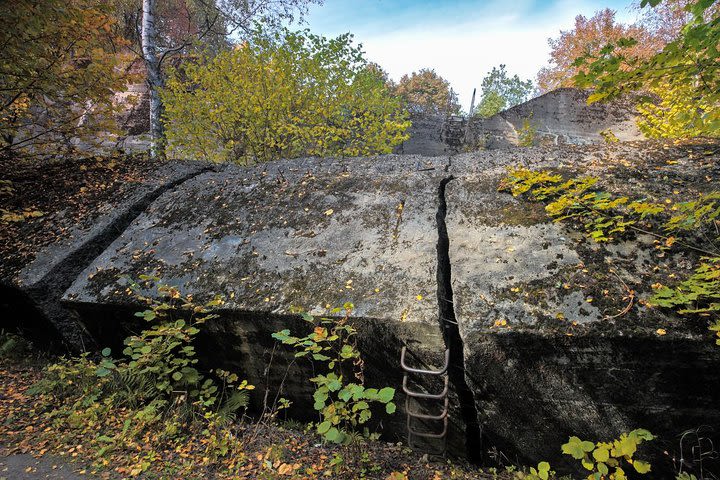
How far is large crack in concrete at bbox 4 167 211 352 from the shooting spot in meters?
2.94

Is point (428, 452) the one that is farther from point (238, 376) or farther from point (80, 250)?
point (80, 250)

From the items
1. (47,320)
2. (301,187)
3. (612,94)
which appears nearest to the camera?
(612,94)

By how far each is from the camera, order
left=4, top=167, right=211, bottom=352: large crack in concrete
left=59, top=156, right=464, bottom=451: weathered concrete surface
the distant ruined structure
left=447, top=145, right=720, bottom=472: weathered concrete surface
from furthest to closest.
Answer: the distant ruined structure, left=4, top=167, right=211, bottom=352: large crack in concrete, left=59, top=156, right=464, bottom=451: weathered concrete surface, left=447, top=145, right=720, bottom=472: weathered concrete surface

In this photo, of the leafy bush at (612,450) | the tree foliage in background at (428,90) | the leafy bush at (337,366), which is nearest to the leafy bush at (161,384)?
the leafy bush at (337,366)

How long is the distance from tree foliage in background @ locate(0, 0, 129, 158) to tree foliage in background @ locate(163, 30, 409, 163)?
2025mm

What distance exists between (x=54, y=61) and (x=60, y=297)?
264 cm

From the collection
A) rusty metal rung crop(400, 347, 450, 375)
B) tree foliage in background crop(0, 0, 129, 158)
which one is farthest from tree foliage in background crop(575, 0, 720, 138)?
tree foliage in background crop(0, 0, 129, 158)

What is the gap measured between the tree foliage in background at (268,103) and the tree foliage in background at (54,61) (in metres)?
2.03

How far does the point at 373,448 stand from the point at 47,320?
2.98m

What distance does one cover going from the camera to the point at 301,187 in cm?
337

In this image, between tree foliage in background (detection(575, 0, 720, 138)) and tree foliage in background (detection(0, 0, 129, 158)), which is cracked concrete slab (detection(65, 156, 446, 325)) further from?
tree foliage in background (detection(0, 0, 129, 158))

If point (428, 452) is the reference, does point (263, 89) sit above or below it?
above

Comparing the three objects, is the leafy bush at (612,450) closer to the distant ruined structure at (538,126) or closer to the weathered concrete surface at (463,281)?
the weathered concrete surface at (463,281)

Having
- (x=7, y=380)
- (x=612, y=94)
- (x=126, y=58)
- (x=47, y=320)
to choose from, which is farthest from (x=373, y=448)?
(x=126, y=58)
